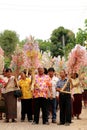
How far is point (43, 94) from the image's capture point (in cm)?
1655

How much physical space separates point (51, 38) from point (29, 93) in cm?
6946

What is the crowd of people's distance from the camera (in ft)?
54.8

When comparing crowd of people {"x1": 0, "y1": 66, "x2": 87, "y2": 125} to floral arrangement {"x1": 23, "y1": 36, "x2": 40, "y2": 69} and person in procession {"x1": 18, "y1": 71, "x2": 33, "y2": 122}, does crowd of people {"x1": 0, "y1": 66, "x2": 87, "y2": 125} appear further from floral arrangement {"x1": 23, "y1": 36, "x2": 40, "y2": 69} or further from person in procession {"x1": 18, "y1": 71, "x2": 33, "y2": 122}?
floral arrangement {"x1": 23, "y1": 36, "x2": 40, "y2": 69}

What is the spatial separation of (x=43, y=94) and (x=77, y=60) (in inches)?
60.6

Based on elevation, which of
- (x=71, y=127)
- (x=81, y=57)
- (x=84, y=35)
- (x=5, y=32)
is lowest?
(x=71, y=127)

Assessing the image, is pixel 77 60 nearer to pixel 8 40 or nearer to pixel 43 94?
pixel 43 94

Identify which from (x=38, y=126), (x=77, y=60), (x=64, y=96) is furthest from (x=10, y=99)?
(x=77, y=60)

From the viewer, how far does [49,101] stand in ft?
58.8

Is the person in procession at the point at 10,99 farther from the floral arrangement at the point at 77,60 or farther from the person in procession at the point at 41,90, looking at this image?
the floral arrangement at the point at 77,60

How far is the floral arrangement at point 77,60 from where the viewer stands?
56.1 ft

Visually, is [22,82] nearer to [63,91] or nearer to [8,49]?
[63,91]

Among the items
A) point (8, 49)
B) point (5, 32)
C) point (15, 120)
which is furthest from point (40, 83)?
point (5, 32)

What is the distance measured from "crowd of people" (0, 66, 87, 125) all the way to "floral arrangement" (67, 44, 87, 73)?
27 centimetres

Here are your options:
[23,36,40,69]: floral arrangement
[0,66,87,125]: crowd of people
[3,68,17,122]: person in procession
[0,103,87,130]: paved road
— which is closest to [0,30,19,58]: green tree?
[0,66,87,125]: crowd of people
